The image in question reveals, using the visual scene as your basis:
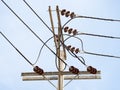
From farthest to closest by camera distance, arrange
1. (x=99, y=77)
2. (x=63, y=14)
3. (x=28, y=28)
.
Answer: (x=99, y=77), (x=63, y=14), (x=28, y=28)

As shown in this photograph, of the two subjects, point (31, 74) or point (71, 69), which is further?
point (31, 74)

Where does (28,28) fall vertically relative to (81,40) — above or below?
below

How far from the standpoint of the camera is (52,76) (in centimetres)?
1378

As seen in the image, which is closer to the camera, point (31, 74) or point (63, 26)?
point (63, 26)

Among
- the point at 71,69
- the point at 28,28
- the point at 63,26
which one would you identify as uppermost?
the point at 63,26

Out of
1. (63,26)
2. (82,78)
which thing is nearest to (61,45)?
(63,26)

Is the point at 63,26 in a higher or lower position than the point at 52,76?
higher

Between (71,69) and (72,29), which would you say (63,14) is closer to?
(72,29)

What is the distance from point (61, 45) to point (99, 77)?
1932mm

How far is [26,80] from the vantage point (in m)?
14.3

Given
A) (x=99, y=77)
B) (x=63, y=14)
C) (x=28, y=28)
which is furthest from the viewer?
(x=99, y=77)

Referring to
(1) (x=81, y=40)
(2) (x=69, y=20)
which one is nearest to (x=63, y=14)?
(2) (x=69, y=20)

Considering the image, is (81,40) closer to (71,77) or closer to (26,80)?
(71,77)

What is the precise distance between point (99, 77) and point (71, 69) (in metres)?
2.71
